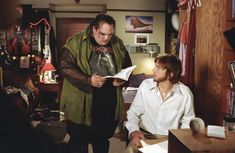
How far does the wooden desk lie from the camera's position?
4.00 feet

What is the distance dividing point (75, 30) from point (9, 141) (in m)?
6.59

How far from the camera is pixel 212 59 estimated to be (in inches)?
100

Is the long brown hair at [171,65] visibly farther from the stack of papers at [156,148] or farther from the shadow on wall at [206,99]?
the stack of papers at [156,148]

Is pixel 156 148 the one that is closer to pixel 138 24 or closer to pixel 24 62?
pixel 24 62

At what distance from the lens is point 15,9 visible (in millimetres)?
506

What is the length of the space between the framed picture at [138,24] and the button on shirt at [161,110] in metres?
4.81

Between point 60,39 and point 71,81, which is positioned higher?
point 60,39

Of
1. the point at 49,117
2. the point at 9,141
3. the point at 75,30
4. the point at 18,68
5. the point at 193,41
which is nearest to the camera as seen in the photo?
the point at 9,141

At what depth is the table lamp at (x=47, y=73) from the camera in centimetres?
618

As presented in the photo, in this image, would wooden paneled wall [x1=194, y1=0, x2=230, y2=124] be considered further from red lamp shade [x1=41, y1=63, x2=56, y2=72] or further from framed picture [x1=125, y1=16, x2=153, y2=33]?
framed picture [x1=125, y1=16, x2=153, y2=33]

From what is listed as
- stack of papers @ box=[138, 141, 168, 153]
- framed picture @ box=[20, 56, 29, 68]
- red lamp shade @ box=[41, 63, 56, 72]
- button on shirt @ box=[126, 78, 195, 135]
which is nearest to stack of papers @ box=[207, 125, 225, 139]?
stack of papers @ box=[138, 141, 168, 153]

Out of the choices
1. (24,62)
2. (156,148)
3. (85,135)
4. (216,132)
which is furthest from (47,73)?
(216,132)

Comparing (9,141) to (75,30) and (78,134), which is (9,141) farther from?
(75,30)

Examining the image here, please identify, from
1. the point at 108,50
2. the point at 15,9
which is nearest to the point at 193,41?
the point at 108,50
